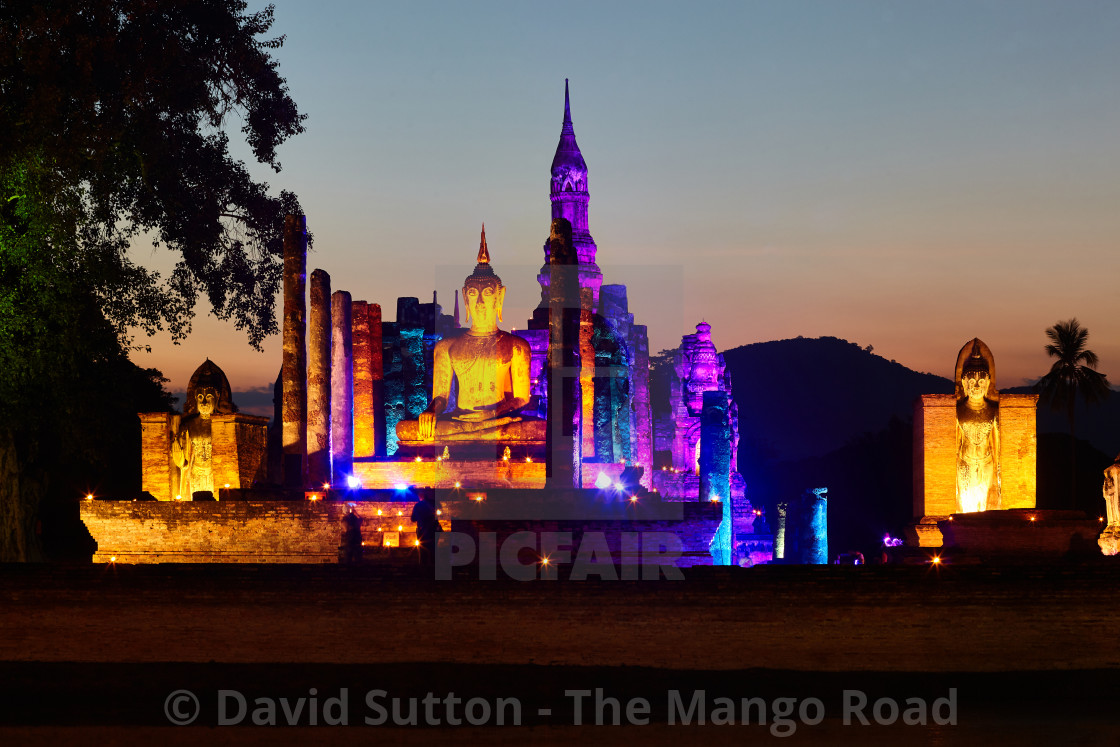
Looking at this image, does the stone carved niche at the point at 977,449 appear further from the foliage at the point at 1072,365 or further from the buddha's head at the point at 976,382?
the foliage at the point at 1072,365

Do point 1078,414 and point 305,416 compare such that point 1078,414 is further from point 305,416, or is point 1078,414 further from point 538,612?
point 538,612

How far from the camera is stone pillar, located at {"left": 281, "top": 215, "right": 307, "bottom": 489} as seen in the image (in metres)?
22.1

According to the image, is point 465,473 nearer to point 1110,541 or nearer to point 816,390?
point 1110,541

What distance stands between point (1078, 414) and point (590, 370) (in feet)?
193

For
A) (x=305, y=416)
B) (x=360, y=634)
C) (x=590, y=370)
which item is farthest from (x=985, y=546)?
(x=590, y=370)

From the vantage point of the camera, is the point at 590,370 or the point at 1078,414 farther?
the point at 1078,414

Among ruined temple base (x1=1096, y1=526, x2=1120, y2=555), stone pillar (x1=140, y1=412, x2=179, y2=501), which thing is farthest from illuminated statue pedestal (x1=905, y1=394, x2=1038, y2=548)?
stone pillar (x1=140, y1=412, x2=179, y2=501)

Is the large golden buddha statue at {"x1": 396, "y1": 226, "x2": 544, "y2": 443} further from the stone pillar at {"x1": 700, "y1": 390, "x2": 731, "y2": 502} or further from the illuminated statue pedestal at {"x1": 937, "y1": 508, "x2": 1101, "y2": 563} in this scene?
the illuminated statue pedestal at {"x1": 937, "y1": 508, "x2": 1101, "y2": 563}

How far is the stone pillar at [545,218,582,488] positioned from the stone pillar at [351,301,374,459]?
784cm

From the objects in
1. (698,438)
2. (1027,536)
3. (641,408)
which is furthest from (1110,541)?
(641,408)

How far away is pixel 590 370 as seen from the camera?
95.1 feet

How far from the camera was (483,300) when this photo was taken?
26078 mm

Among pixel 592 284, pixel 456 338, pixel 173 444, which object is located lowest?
pixel 173 444

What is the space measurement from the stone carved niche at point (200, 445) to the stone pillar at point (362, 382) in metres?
5.73
